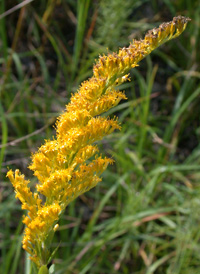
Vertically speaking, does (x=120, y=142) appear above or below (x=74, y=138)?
below

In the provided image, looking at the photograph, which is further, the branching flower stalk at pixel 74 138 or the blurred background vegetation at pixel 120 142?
the blurred background vegetation at pixel 120 142

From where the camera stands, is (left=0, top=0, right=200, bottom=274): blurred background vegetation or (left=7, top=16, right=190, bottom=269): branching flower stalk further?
(left=0, top=0, right=200, bottom=274): blurred background vegetation

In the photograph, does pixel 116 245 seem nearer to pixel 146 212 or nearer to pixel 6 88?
pixel 146 212

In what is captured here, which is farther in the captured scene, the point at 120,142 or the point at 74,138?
the point at 120,142
